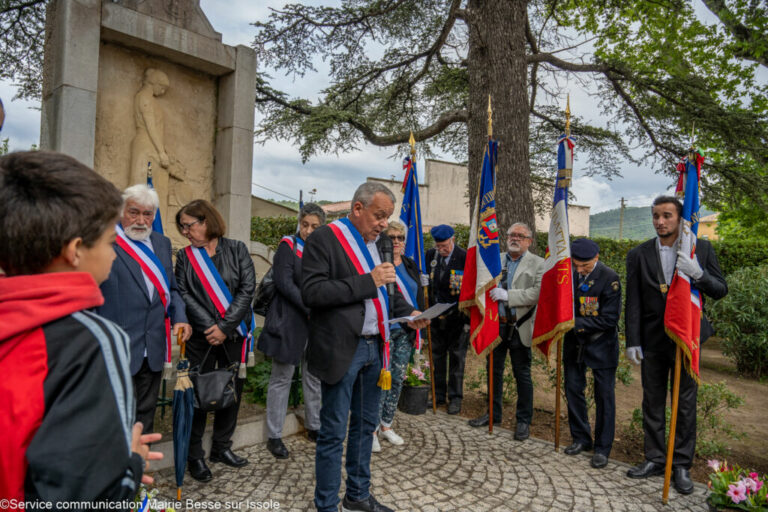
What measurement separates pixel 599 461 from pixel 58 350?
4.38 metres

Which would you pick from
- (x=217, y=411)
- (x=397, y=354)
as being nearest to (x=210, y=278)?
(x=217, y=411)

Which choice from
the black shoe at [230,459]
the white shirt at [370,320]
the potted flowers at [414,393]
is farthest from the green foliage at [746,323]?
the black shoe at [230,459]

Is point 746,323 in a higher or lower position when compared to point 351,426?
higher

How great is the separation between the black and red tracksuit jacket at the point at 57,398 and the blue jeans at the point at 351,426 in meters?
1.80

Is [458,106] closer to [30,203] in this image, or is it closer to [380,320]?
[380,320]

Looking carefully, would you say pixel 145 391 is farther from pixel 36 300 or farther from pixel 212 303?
pixel 36 300

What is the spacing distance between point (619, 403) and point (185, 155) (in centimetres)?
642

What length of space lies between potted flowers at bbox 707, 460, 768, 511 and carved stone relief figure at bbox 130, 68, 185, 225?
559 cm

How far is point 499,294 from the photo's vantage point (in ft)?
16.1

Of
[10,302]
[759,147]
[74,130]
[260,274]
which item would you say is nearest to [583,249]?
[260,274]

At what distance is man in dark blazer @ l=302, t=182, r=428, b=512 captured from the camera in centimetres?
286

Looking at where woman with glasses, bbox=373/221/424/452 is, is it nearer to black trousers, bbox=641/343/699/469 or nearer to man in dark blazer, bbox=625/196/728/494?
man in dark blazer, bbox=625/196/728/494

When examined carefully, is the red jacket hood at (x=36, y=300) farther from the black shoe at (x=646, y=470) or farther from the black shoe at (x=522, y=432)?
the black shoe at (x=522, y=432)

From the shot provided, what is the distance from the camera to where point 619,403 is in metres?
6.47
